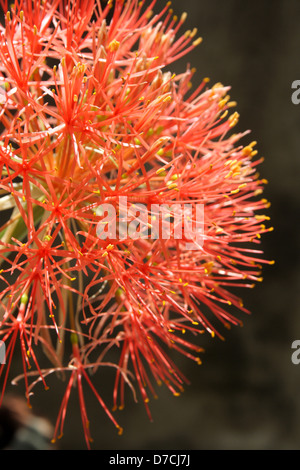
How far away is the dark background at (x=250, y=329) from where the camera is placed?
4.15ft

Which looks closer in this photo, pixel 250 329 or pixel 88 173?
pixel 88 173

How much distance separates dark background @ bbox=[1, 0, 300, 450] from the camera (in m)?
1.26

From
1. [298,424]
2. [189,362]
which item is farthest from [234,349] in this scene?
[298,424]

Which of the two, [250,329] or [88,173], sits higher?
[88,173]

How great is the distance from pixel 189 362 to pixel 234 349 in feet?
0.46

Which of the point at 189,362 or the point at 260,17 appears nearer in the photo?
the point at 260,17

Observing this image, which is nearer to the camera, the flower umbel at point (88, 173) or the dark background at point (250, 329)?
the flower umbel at point (88, 173)

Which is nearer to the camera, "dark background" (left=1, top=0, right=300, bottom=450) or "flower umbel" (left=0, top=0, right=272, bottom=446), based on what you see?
"flower umbel" (left=0, top=0, right=272, bottom=446)

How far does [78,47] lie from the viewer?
54cm

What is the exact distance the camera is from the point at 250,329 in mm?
1382
